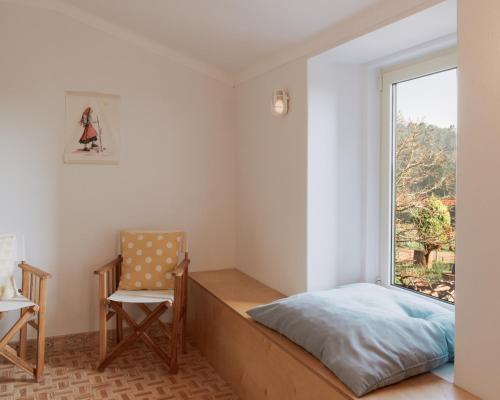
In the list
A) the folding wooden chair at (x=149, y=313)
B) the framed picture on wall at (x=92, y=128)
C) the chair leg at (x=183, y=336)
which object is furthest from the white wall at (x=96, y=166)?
the chair leg at (x=183, y=336)

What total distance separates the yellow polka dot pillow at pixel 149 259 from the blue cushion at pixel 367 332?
106 cm

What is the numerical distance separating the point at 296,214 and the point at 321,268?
388mm

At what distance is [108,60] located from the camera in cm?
374

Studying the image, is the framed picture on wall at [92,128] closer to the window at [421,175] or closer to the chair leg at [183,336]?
the chair leg at [183,336]

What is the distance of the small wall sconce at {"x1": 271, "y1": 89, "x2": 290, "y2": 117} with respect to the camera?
3.24 metres

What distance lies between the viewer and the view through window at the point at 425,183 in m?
2.71

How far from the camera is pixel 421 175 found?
289 cm

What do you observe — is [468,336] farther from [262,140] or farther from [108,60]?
[108,60]

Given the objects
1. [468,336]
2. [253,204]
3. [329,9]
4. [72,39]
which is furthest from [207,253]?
[468,336]

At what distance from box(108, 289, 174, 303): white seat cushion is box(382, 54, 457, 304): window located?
149 centimetres

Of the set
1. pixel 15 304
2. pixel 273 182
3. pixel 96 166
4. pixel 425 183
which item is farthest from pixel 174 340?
pixel 425 183

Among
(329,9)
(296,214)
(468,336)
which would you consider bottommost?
(468,336)

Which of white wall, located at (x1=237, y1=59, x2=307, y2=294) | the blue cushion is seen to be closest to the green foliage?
the blue cushion

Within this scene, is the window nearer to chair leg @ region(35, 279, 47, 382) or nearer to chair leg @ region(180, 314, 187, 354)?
chair leg @ region(180, 314, 187, 354)
